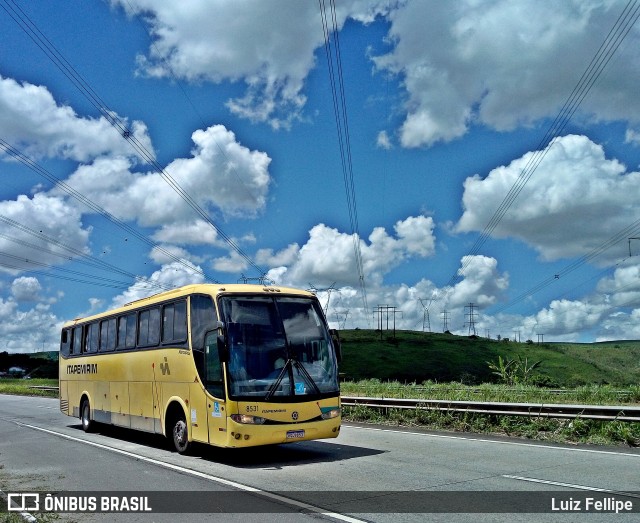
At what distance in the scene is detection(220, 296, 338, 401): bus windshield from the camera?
1241cm

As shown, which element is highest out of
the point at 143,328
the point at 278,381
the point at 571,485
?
the point at 143,328

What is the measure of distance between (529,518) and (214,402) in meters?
6.67

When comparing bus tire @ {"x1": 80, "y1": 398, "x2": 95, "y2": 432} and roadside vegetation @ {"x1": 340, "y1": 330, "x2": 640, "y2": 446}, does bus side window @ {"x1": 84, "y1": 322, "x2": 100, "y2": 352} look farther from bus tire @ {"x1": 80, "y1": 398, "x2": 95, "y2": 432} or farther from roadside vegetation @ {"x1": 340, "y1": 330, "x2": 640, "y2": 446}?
roadside vegetation @ {"x1": 340, "y1": 330, "x2": 640, "y2": 446}

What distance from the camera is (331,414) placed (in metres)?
13.1

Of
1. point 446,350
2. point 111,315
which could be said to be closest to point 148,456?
point 111,315

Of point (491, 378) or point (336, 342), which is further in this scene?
point (491, 378)

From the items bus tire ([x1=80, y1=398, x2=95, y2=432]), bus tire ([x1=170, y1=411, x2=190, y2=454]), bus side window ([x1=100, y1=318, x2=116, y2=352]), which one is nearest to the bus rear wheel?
bus tire ([x1=170, y1=411, x2=190, y2=454])

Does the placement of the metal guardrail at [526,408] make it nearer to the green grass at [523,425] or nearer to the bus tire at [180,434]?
the green grass at [523,425]

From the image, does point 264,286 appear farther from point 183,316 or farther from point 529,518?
point 529,518

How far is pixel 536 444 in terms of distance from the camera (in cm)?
1459

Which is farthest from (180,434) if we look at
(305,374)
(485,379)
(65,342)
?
(485,379)

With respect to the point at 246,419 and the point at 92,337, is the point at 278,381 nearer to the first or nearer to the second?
the point at 246,419

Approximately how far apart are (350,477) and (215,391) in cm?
329

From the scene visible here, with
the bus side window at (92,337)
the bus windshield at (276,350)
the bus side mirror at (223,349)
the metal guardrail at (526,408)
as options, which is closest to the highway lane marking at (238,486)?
the bus windshield at (276,350)
